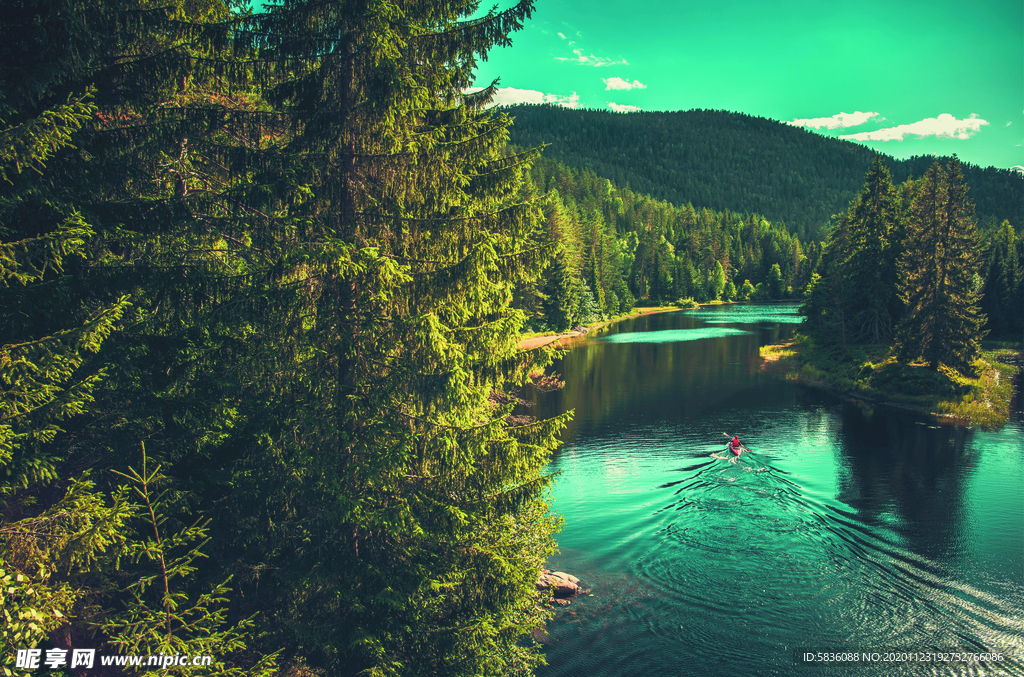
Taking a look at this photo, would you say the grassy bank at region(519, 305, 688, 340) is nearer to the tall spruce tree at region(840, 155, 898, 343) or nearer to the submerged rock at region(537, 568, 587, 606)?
the tall spruce tree at region(840, 155, 898, 343)

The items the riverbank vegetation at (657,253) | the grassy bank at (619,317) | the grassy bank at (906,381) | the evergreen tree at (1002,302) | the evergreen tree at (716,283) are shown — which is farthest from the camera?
the evergreen tree at (716,283)

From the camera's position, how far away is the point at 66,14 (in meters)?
6.46

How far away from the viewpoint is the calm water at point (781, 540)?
41.1ft

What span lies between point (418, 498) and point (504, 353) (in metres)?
2.53

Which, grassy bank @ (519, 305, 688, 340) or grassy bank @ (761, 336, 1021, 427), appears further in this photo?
grassy bank @ (519, 305, 688, 340)

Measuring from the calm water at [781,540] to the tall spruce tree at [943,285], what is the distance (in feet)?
20.1

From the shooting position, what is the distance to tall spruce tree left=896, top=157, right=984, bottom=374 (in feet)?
107

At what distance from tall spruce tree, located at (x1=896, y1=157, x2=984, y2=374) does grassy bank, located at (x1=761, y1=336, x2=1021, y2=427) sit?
137 centimetres

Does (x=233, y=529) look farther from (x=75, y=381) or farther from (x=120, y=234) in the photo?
(x=120, y=234)

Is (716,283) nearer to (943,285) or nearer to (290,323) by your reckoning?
(943,285)

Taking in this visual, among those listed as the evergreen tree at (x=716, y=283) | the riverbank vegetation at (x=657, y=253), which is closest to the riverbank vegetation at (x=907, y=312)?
the riverbank vegetation at (x=657, y=253)

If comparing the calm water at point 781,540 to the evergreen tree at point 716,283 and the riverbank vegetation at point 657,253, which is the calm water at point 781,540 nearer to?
the riverbank vegetation at point 657,253

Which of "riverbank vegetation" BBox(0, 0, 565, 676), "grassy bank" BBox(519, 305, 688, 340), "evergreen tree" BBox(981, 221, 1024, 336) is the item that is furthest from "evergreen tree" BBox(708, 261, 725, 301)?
"riverbank vegetation" BBox(0, 0, 565, 676)

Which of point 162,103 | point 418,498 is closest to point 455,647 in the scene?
point 418,498
